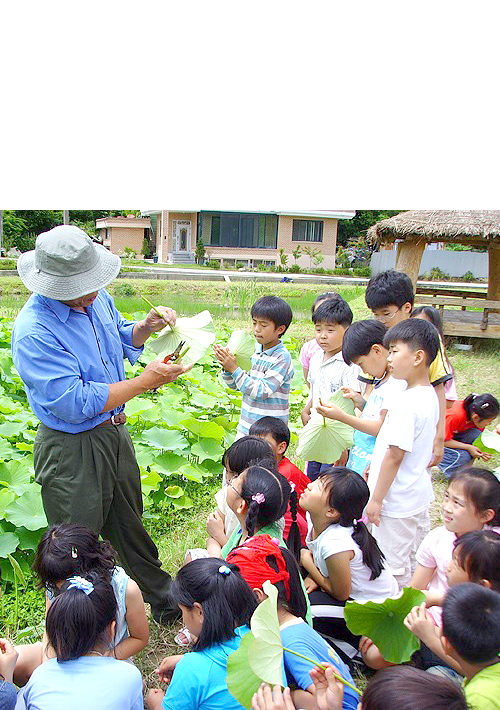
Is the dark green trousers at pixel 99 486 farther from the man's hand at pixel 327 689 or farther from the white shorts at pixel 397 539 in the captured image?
the man's hand at pixel 327 689

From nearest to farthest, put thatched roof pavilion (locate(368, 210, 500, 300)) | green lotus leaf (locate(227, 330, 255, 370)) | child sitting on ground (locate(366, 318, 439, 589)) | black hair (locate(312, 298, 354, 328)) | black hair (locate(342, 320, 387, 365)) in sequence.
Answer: child sitting on ground (locate(366, 318, 439, 589))
black hair (locate(342, 320, 387, 365))
black hair (locate(312, 298, 354, 328))
green lotus leaf (locate(227, 330, 255, 370))
thatched roof pavilion (locate(368, 210, 500, 300))

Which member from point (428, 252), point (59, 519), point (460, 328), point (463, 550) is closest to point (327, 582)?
point (463, 550)

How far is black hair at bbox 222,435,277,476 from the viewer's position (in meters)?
2.81

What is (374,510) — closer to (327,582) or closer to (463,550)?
(327,582)

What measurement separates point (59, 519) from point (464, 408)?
10.0 ft

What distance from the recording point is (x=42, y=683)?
6.16ft

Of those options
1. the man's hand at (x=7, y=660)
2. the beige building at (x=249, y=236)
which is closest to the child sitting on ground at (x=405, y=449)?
the man's hand at (x=7, y=660)

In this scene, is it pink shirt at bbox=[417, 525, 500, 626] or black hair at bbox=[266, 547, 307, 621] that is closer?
black hair at bbox=[266, 547, 307, 621]

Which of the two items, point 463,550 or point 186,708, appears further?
point 463,550

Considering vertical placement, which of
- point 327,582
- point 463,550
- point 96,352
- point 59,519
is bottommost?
point 327,582

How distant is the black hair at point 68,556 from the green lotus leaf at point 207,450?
236cm

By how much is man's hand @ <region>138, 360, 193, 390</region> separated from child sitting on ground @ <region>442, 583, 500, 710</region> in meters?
1.36

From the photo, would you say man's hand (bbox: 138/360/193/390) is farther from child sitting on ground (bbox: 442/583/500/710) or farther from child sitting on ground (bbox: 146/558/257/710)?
child sitting on ground (bbox: 442/583/500/710)

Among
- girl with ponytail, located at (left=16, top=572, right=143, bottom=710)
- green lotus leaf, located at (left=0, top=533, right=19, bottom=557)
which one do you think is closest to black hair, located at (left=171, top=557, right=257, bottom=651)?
girl with ponytail, located at (left=16, top=572, right=143, bottom=710)
